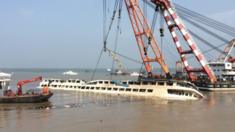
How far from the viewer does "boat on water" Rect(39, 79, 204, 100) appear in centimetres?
5503

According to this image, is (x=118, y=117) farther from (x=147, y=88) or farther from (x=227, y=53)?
(x=227, y=53)

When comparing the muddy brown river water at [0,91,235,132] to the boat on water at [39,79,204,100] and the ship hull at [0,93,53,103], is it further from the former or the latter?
the boat on water at [39,79,204,100]

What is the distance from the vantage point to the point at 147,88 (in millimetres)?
59375

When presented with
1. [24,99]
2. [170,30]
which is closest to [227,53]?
[170,30]

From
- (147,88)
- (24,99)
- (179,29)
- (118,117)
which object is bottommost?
(118,117)

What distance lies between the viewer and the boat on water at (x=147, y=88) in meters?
55.0

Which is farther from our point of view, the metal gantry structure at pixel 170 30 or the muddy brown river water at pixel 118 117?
the metal gantry structure at pixel 170 30

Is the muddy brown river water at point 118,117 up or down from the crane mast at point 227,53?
down

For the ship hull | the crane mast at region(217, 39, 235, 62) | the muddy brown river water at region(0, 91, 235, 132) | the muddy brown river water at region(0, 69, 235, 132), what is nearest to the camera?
the muddy brown river water at region(0, 69, 235, 132)

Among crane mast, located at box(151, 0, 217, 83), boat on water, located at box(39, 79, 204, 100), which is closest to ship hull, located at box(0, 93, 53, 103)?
boat on water, located at box(39, 79, 204, 100)

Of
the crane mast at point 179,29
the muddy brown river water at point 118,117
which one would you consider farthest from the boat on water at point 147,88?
the crane mast at point 179,29

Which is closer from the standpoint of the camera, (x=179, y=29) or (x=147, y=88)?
(x=147, y=88)

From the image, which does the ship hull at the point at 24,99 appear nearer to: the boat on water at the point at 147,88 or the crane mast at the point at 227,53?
the boat on water at the point at 147,88

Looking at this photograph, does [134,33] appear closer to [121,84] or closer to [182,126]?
[121,84]
